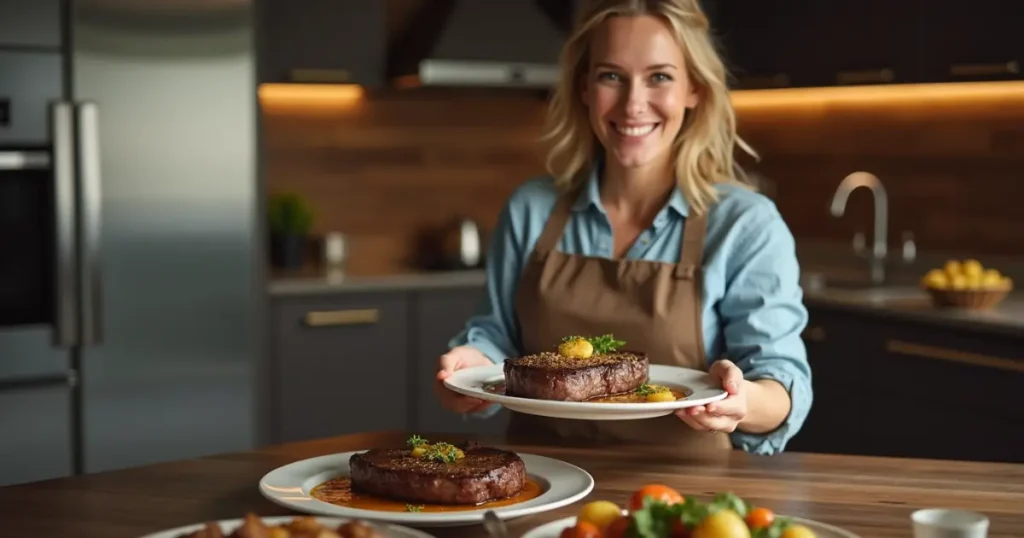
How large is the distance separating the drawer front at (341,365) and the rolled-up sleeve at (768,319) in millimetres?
2390

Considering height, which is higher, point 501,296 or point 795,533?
point 501,296

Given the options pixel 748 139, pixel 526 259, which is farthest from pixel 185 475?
pixel 748 139

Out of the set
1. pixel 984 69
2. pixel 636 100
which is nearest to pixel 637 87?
pixel 636 100

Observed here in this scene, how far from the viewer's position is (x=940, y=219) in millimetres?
4738

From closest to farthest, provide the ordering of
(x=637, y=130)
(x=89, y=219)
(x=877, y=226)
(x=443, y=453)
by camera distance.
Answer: (x=443, y=453), (x=637, y=130), (x=89, y=219), (x=877, y=226)

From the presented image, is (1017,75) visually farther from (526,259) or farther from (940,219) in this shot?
(526,259)

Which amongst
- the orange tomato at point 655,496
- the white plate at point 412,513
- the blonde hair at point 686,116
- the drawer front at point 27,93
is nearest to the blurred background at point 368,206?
the drawer front at point 27,93

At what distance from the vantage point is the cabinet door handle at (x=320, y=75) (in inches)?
187

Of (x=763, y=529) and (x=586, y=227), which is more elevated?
(x=586, y=227)

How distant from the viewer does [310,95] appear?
5215 mm

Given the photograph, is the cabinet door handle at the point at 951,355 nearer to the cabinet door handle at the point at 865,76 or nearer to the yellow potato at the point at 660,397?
the cabinet door handle at the point at 865,76

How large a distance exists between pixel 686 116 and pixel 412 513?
1316mm

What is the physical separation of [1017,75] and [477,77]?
1888 millimetres

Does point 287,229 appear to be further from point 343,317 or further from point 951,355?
point 951,355
